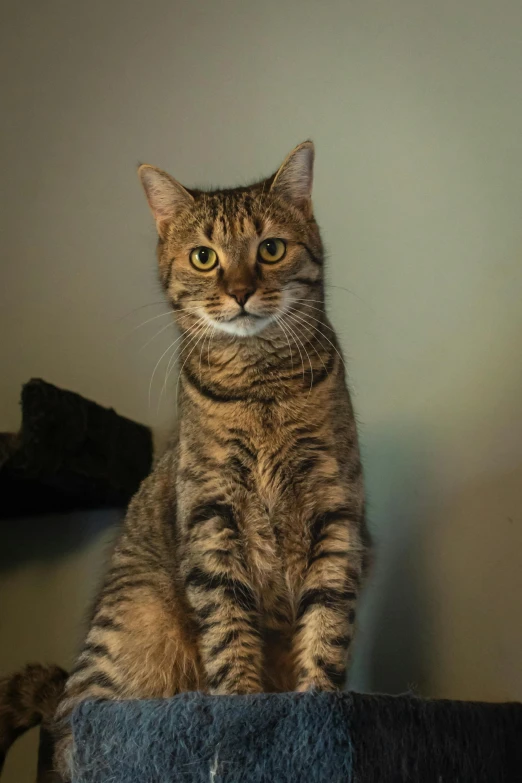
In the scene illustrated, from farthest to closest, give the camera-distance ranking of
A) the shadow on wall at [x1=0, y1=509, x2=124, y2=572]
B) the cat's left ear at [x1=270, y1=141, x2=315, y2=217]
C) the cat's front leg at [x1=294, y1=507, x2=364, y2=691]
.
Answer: the shadow on wall at [x1=0, y1=509, x2=124, y2=572] → the cat's left ear at [x1=270, y1=141, x2=315, y2=217] → the cat's front leg at [x1=294, y1=507, x2=364, y2=691]

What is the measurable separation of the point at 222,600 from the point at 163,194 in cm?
72

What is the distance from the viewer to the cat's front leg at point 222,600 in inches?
40.4

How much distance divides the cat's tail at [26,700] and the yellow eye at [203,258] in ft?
2.50

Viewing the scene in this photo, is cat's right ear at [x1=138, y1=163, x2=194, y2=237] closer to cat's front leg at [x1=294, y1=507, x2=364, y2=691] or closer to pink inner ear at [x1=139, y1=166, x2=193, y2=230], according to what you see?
pink inner ear at [x1=139, y1=166, x2=193, y2=230]

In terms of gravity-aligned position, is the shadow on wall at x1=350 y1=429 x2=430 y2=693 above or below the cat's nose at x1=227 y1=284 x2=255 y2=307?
below

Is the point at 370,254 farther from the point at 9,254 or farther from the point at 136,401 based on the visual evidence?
the point at 9,254

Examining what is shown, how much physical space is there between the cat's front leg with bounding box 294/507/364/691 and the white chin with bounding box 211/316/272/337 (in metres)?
0.31

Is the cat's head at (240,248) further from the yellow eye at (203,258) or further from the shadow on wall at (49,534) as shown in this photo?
the shadow on wall at (49,534)

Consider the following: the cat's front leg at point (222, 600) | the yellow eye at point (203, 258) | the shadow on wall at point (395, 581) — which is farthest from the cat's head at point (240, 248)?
the shadow on wall at point (395, 581)

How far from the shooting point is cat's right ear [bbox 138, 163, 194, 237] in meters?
1.28

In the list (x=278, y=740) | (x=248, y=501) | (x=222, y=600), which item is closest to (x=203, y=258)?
(x=248, y=501)

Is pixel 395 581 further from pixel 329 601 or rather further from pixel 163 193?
pixel 163 193

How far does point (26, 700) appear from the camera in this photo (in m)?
1.24

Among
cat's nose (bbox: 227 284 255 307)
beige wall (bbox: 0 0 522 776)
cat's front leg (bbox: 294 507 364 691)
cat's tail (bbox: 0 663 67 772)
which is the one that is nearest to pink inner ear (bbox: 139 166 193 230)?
cat's nose (bbox: 227 284 255 307)
